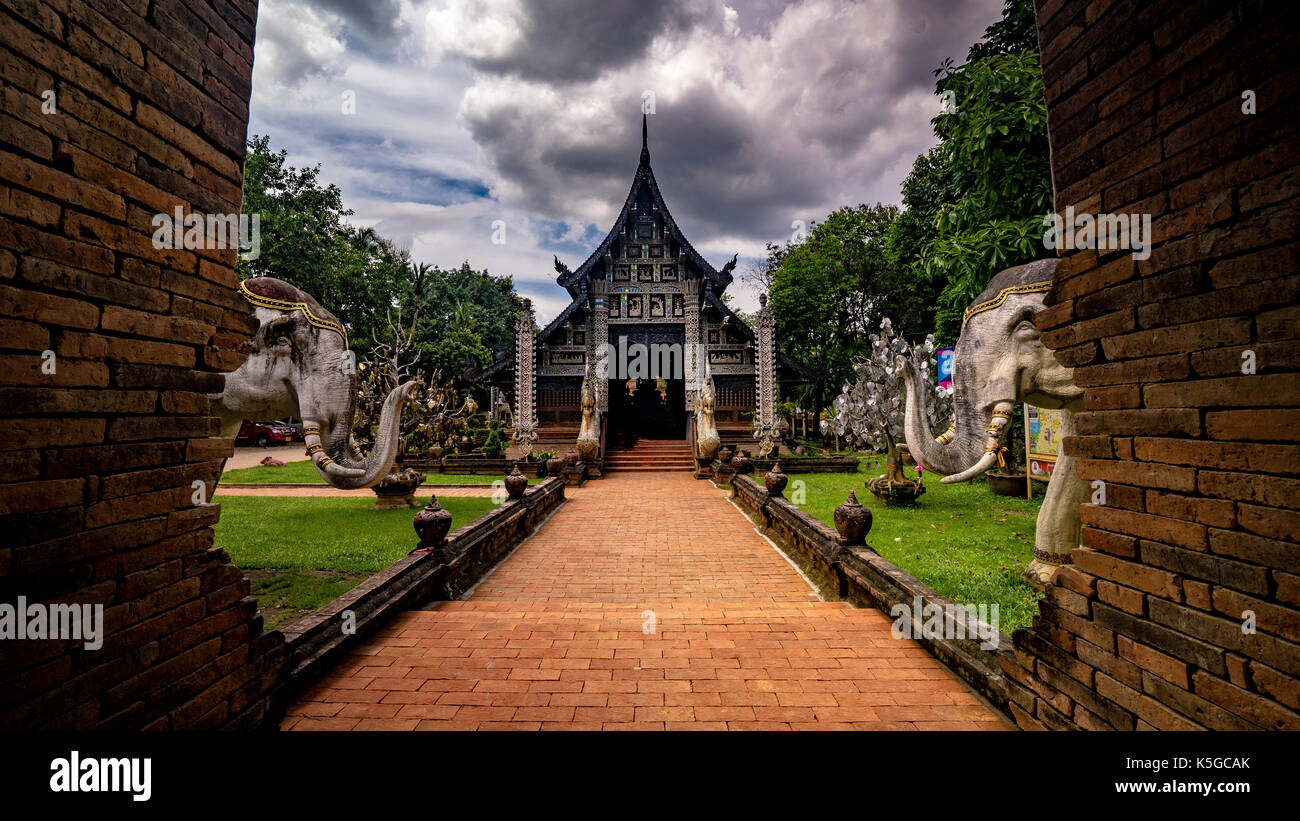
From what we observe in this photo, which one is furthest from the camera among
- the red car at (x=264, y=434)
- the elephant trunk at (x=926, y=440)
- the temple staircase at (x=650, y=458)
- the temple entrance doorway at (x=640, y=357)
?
the red car at (x=264, y=434)

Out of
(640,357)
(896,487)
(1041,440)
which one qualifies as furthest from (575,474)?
(1041,440)

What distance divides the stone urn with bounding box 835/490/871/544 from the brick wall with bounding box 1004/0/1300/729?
2.57 meters

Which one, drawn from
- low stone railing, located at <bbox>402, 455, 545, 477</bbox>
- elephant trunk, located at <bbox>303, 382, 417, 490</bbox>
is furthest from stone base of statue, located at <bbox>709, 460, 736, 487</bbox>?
elephant trunk, located at <bbox>303, 382, 417, 490</bbox>

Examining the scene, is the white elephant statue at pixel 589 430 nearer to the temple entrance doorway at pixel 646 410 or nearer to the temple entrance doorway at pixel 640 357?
the temple entrance doorway at pixel 640 357

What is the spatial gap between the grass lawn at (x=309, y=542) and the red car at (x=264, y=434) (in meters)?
17.0

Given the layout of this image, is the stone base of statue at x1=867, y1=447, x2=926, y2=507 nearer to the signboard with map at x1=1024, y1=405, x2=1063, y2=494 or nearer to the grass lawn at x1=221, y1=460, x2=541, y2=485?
the signboard with map at x1=1024, y1=405, x2=1063, y2=494

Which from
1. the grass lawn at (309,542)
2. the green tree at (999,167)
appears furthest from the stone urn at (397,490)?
the green tree at (999,167)

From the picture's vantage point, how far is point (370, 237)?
25.5m

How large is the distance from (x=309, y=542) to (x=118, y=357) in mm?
6098

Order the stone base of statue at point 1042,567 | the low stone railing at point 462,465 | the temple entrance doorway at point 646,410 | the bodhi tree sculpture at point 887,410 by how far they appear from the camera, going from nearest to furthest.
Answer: the stone base of statue at point 1042,567, the bodhi tree sculpture at point 887,410, the low stone railing at point 462,465, the temple entrance doorway at point 646,410

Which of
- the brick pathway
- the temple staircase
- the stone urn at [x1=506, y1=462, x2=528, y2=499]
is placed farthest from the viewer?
the temple staircase

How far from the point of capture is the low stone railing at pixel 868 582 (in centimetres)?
286

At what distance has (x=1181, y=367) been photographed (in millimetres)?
1890

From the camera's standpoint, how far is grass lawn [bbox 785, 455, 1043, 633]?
4551 mm
